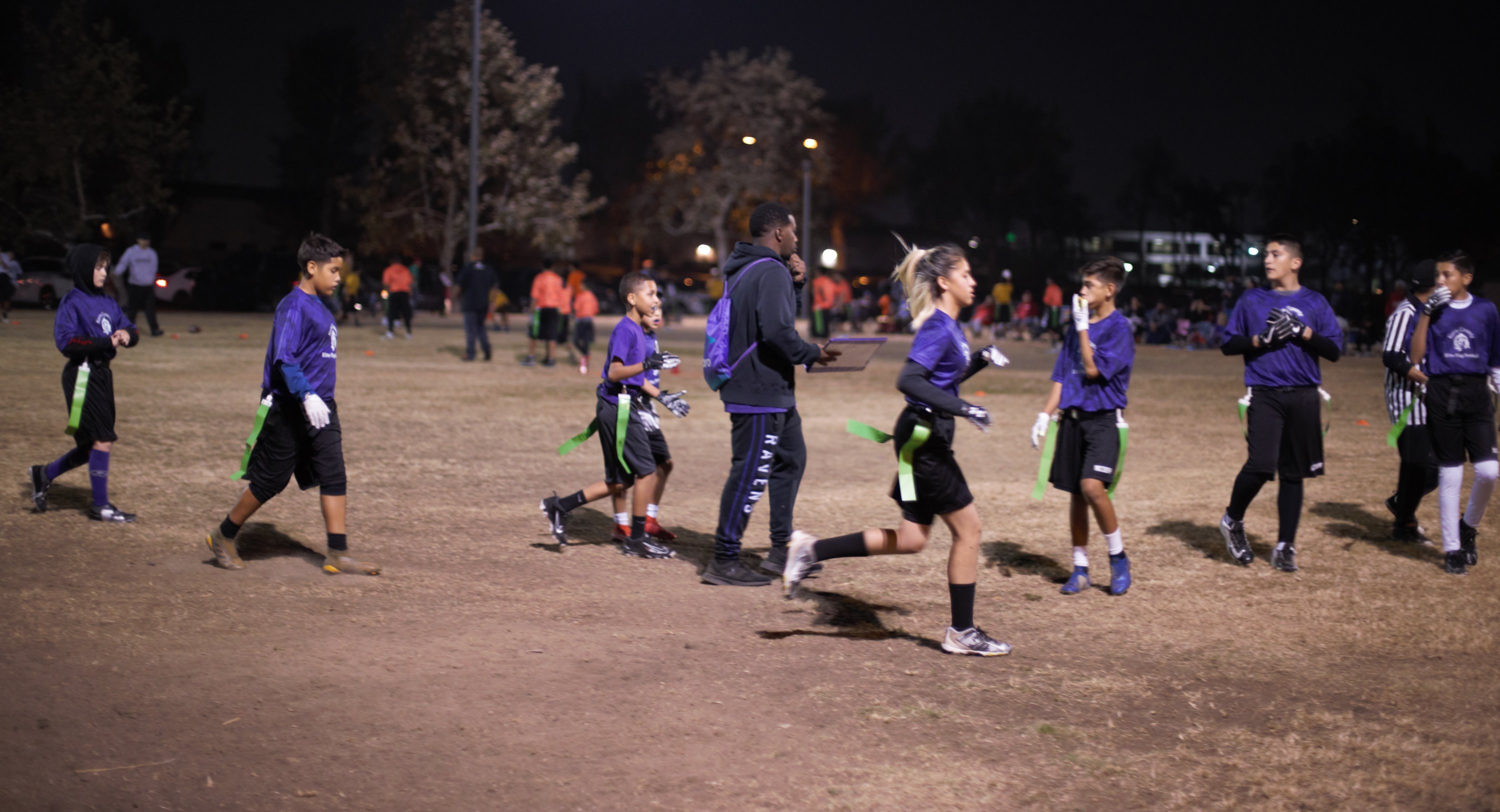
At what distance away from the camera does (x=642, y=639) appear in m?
5.53

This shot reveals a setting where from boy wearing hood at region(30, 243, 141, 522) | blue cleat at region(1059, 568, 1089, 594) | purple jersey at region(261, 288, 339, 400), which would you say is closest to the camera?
purple jersey at region(261, 288, 339, 400)

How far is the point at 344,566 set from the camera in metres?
6.53

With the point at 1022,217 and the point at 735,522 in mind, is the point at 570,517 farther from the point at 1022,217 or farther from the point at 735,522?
the point at 1022,217

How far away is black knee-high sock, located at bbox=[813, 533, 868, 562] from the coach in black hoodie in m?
0.88

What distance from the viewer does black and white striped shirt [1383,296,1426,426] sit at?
7.42 m

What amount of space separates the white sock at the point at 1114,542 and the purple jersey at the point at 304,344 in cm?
420

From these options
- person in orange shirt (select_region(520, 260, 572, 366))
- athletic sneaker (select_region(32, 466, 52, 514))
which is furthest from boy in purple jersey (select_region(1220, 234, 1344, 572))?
person in orange shirt (select_region(520, 260, 572, 366))

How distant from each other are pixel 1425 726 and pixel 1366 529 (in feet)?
13.5

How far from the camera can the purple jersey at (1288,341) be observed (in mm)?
6809

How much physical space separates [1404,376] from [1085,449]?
104 inches

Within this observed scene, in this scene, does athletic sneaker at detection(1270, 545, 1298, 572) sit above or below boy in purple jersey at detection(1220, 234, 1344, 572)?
below

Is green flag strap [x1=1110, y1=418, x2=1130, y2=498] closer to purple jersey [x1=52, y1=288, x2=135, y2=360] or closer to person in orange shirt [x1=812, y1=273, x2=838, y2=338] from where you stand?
purple jersey [x1=52, y1=288, x2=135, y2=360]

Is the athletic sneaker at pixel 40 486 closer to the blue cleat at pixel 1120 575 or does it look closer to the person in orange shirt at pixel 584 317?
the blue cleat at pixel 1120 575

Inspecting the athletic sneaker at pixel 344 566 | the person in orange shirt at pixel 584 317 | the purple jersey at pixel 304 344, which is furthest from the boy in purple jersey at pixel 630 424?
the person in orange shirt at pixel 584 317
